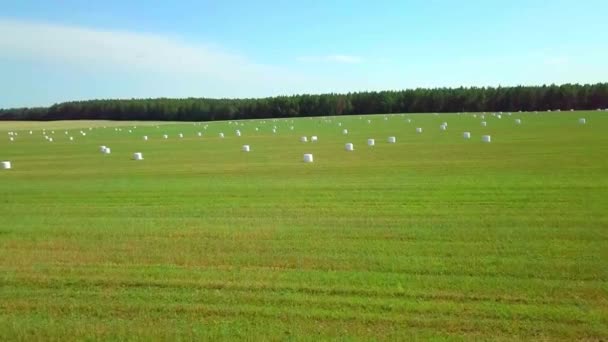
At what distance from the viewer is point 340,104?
139 metres

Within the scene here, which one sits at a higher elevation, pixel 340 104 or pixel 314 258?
pixel 340 104

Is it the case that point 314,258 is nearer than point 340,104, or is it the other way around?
point 314,258

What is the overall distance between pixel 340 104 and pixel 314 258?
13123cm

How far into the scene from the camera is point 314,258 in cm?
915

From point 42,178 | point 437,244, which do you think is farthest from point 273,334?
point 42,178

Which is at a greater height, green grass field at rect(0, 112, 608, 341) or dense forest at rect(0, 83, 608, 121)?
dense forest at rect(0, 83, 608, 121)

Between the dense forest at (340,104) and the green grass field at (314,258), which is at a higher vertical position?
the dense forest at (340,104)

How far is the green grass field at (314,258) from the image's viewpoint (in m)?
6.52

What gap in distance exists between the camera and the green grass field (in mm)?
6520

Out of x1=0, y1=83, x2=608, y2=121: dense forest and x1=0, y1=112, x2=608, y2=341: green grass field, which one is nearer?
x1=0, y1=112, x2=608, y2=341: green grass field

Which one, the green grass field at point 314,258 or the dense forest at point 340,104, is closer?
the green grass field at point 314,258

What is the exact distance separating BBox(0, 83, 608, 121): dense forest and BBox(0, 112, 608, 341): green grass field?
114337 millimetres

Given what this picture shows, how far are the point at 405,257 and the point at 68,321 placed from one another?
183 inches

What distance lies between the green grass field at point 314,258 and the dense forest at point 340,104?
114337 mm
